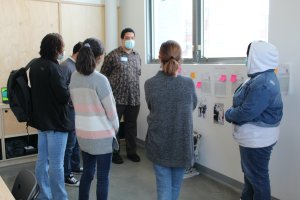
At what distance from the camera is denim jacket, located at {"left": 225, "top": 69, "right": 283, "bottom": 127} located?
1969 mm

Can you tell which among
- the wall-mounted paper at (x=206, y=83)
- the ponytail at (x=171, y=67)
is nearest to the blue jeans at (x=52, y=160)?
the ponytail at (x=171, y=67)

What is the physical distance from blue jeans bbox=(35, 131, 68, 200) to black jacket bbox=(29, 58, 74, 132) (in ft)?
0.29

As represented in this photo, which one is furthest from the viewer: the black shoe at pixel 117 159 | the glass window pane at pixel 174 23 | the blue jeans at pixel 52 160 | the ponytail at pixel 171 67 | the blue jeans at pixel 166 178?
the black shoe at pixel 117 159

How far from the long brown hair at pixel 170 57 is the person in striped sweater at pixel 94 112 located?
427mm

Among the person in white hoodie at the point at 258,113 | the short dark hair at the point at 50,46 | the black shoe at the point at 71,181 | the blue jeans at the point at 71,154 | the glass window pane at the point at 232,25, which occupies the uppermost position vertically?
the glass window pane at the point at 232,25

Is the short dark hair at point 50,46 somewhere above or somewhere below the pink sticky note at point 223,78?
above

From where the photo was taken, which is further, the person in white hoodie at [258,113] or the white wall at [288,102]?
the white wall at [288,102]

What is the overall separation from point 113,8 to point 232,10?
2.05 metres

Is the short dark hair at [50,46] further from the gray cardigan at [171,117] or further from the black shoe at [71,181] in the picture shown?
the black shoe at [71,181]

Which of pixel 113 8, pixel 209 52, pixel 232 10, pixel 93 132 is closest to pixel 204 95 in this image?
pixel 209 52

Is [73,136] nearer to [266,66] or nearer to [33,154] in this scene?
[33,154]

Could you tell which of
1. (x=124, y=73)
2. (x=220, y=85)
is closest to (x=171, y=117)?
(x=220, y=85)

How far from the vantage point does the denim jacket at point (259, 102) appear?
6.46ft

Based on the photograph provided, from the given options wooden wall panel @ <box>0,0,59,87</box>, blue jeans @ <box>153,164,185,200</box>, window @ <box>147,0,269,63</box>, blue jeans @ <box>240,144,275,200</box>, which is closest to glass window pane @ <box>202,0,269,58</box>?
window @ <box>147,0,269,63</box>
